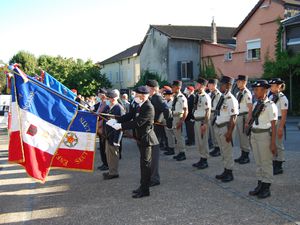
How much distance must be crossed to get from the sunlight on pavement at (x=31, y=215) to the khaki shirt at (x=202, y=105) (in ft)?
13.2

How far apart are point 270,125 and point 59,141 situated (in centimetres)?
361

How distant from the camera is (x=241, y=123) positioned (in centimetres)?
950

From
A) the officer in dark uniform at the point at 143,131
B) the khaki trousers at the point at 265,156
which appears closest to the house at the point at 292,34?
the khaki trousers at the point at 265,156

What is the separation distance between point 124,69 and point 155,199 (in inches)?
1577

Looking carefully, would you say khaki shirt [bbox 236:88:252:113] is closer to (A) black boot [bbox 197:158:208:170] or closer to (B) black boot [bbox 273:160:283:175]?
(A) black boot [bbox 197:158:208:170]

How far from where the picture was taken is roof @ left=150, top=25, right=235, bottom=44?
33.7 meters

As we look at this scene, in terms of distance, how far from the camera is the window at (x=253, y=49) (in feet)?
88.2

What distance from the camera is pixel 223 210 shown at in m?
5.66

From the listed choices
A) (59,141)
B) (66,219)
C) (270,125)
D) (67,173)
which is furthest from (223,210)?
(67,173)

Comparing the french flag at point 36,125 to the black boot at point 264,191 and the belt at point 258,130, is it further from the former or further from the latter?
the black boot at point 264,191

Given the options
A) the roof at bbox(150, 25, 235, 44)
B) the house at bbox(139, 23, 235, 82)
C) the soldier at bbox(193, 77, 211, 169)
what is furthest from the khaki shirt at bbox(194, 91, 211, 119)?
the roof at bbox(150, 25, 235, 44)

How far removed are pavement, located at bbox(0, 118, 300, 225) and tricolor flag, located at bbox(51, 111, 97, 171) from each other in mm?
535

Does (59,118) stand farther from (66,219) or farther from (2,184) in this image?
(2,184)

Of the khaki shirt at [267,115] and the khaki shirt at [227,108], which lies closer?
the khaki shirt at [267,115]
